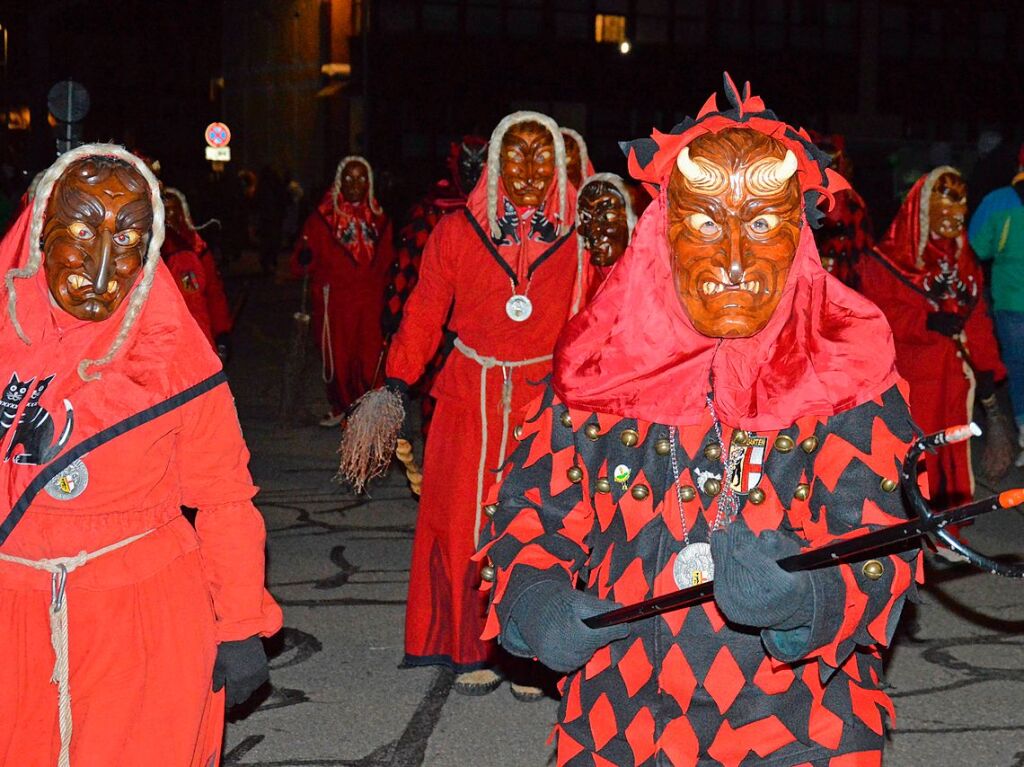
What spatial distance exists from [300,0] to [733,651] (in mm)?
47100

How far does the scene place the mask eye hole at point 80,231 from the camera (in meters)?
3.74

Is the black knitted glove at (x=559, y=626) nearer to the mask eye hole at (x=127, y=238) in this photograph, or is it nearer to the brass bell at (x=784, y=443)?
the brass bell at (x=784, y=443)

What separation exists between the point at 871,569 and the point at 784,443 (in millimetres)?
346

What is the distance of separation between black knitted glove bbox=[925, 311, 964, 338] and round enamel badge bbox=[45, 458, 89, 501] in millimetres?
6246

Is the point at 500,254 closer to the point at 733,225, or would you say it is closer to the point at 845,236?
the point at 733,225

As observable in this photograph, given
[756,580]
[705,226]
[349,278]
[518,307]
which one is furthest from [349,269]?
[756,580]

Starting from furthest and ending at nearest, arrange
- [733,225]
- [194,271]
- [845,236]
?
[194,271], [845,236], [733,225]

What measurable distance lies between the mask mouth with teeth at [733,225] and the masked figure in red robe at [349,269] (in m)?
9.55

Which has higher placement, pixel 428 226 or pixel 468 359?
pixel 428 226

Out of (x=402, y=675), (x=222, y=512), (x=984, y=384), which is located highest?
(x=222, y=512)

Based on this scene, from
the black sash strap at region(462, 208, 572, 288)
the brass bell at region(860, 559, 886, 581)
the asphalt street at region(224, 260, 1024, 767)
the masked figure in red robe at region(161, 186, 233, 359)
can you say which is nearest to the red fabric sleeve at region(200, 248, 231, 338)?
the masked figure in red robe at region(161, 186, 233, 359)

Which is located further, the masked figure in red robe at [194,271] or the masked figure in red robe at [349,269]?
the masked figure in red robe at [349,269]

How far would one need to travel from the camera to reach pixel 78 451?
3.60 meters

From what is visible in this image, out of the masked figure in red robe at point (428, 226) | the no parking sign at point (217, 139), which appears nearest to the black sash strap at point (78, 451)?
the masked figure in red robe at point (428, 226)
